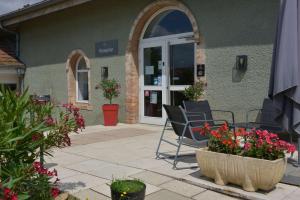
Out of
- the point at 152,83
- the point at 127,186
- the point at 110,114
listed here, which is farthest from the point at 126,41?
the point at 127,186

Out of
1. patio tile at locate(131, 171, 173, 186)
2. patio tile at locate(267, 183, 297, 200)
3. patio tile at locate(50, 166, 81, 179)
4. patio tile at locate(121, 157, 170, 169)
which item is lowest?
patio tile at locate(50, 166, 81, 179)

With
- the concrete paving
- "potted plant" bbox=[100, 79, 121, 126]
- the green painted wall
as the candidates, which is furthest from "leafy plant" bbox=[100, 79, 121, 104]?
the concrete paving

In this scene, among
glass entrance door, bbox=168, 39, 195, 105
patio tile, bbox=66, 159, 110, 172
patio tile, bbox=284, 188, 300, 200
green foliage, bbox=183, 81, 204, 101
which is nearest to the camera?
patio tile, bbox=284, 188, 300, 200

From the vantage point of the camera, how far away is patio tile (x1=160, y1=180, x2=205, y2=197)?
12.0ft

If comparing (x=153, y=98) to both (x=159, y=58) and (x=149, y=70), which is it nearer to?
(x=149, y=70)

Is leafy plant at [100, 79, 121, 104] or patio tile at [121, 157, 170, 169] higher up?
leafy plant at [100, 79, 121, 104]

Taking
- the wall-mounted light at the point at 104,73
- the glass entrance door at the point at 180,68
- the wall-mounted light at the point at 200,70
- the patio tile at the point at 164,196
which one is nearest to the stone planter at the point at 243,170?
the patio tile at the point at 164,196

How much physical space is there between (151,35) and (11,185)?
699 cm

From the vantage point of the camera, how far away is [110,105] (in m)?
9.20

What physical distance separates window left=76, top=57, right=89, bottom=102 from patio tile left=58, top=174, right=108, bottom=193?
7199 millimetres

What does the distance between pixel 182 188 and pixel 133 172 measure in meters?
0.84

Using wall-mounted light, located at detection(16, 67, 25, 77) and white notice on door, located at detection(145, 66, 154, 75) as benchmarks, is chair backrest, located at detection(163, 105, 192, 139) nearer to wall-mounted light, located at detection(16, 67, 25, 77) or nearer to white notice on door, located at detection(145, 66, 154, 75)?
white notice on door, located at detection(145, 66, 154, 75)

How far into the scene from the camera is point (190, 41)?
8.06 meters

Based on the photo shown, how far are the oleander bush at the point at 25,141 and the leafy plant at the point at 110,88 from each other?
5.89 m
